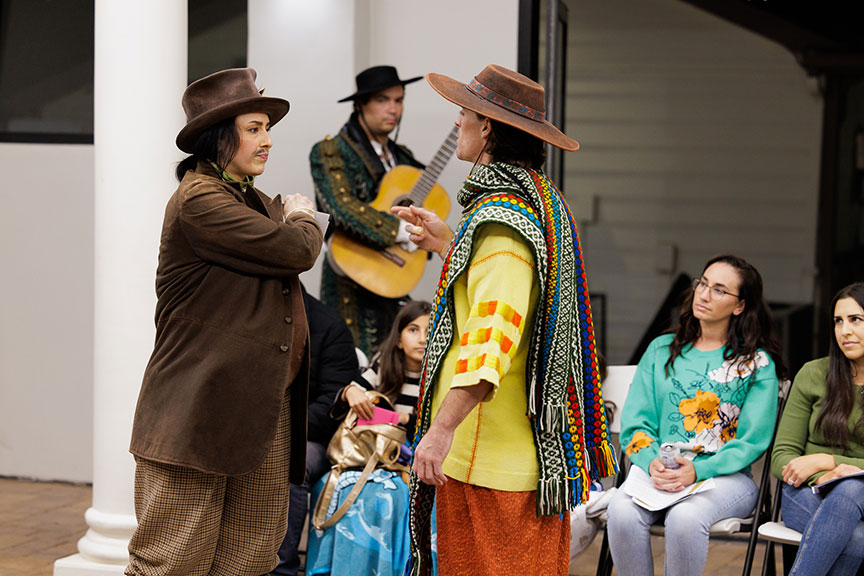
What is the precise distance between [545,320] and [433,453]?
1.33 feet

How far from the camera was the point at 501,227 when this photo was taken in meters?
2.61

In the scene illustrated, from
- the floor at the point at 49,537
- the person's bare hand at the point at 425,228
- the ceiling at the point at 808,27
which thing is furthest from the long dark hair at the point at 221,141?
the ceiling at the point at 808,27

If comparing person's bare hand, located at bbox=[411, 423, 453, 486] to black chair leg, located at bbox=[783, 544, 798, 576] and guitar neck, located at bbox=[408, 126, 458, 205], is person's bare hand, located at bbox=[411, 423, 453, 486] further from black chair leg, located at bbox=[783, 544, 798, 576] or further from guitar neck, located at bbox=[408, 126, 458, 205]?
guitar neck, located at bbox=[408, 126, 458, 205]

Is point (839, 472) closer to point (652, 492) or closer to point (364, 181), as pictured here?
point (652, 492)

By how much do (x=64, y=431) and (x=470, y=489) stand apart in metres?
3.82

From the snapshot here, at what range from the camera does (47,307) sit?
5.94 meters

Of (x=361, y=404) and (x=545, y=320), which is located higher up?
(x=545, y=320)

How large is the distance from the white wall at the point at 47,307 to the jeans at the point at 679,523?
10.5 ft

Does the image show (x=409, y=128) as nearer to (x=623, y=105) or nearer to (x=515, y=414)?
(x=515, y=414)

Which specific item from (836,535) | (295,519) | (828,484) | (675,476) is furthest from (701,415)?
(295,519)

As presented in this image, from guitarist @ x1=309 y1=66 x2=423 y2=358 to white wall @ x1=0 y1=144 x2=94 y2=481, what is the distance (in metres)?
1.49

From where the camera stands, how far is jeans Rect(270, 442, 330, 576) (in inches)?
163

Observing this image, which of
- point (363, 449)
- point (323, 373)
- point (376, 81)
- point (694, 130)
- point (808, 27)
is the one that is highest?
point (808, 27)

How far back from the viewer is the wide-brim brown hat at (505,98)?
8.89 feet
